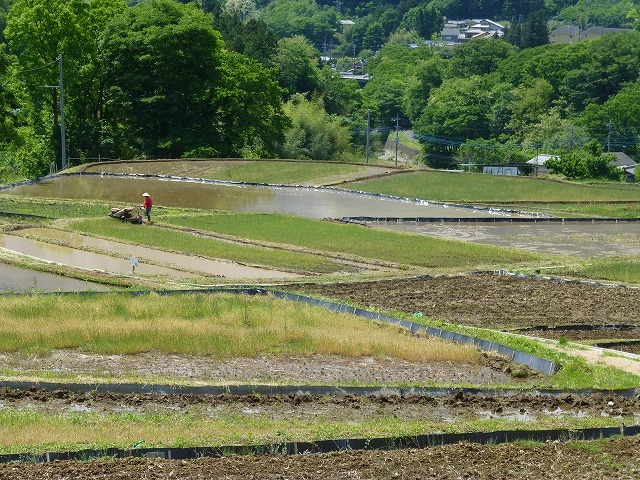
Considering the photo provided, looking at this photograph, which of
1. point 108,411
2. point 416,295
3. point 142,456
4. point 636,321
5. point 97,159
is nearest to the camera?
point 142,456

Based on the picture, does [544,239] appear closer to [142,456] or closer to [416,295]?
[416,295]

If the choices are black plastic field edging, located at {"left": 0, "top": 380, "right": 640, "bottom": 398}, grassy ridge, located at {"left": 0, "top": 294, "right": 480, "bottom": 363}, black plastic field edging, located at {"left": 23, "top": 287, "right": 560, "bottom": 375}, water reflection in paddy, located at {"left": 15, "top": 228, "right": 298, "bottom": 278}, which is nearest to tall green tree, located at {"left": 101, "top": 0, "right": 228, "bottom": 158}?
water reflection in paddy, located at {"left": 15, "top": 228, "right": 298, "bottom": 278}

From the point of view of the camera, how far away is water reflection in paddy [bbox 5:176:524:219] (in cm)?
4441

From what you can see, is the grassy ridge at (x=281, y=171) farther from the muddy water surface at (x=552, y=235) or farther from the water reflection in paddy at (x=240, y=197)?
the muddy water surface at (x=552, y=235)

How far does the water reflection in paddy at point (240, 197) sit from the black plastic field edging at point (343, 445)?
27651mm

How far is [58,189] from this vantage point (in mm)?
47906

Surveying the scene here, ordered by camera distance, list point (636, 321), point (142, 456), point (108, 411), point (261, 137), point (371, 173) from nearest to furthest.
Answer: point (142, 456), point (108, 411), point (636, 321), point (371, 173), point (261, 137)

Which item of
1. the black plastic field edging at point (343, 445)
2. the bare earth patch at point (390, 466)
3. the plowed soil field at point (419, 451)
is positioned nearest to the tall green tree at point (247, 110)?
the plowed soil field at point (419, 451)

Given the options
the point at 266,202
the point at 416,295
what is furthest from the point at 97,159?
the point at 416,295

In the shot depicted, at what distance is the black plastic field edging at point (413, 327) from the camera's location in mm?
19844

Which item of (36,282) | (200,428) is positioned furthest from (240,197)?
(200,428)

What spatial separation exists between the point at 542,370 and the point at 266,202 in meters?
28.0

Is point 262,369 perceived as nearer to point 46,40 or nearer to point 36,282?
point 36,282

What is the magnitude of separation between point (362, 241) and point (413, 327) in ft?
43.6
